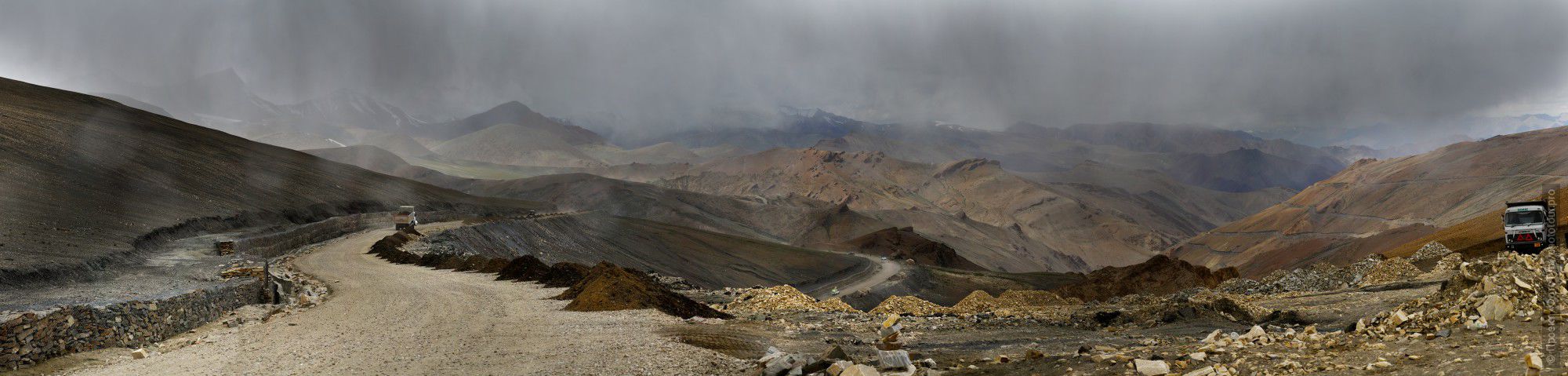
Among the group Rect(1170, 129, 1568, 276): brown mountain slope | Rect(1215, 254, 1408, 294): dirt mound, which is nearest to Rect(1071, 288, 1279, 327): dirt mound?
Rect(1215, 254, 1408, 294): dirt mound

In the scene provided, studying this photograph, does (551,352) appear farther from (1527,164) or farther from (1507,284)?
(1527,164)

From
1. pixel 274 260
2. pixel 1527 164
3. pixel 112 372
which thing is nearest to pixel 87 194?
pixel 274 260

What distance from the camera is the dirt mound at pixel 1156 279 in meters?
70.2

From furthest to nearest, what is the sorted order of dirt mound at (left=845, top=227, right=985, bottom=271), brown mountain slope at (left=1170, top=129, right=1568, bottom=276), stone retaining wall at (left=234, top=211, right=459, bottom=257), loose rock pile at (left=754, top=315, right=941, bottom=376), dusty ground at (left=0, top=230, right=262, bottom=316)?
brown mountain slope at (left=1170, top=129, right=1568, bottom=276), dirt mound at (left=845, top=227, right=985, bottom=271), stone retaining wall at (left=234, top=211, right=459, bottom=257), dusty ground at (left=0, top=230, right=262, bottom=316), loose rock pile at (left=754, top=315, right=941, bottom=376)

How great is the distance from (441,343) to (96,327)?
623cm

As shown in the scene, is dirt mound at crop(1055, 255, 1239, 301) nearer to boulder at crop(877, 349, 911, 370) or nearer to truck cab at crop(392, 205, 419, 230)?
truck cab at crop(392, 205, 419, 230)

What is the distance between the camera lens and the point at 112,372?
13352 millimetres

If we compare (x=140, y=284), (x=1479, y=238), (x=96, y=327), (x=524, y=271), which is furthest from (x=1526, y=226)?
(x=140, y=284)

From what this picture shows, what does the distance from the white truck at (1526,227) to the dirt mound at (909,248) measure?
10005 cm

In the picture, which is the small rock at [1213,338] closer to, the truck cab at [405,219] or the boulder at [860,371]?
the boulder at [860,371]

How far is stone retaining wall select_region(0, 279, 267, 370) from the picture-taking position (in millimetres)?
13500

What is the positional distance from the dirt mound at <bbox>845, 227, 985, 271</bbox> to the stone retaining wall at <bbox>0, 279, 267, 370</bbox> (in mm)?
115199

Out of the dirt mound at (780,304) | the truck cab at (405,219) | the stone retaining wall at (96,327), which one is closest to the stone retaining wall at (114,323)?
the stone retaining wall at (96,327)

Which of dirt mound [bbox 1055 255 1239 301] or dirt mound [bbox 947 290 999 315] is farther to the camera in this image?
dirt mound [bbox 1055 255 1239 301]
